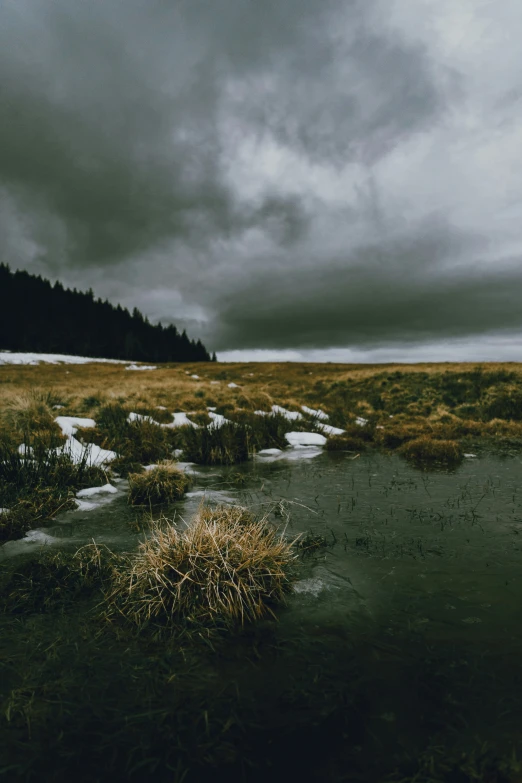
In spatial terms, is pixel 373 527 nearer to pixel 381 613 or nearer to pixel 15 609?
pixel 381 613

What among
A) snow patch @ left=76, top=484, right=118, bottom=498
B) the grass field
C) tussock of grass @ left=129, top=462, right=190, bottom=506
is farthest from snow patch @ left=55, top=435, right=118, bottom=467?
the grass field

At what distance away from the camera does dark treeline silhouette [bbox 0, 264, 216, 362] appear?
8806 cm

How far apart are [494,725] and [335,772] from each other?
4.14 feet

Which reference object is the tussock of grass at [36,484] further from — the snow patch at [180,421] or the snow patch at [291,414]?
the snow patch at [291,414]

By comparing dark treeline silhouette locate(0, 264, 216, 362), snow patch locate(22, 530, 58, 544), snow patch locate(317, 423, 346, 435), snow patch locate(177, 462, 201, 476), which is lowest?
snow patch locate(177, 462, 201, 476)

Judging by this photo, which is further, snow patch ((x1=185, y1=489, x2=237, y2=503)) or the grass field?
the grass field

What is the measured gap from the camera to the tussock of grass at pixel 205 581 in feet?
14.0

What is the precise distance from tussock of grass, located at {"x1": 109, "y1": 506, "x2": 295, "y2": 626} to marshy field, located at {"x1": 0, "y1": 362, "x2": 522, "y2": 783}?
2 cm

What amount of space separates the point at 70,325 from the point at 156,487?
326 ft

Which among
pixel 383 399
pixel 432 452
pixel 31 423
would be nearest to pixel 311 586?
pixel 432 452

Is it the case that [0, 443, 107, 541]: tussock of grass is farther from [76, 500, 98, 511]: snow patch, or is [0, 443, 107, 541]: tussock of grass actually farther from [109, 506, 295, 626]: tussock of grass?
[109, 506, 295, 626]: tussock of grass

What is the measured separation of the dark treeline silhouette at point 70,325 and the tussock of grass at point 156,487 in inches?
3556

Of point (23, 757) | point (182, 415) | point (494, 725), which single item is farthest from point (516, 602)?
point (182, 415)

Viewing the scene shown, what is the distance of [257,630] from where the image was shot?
13.4 ft
